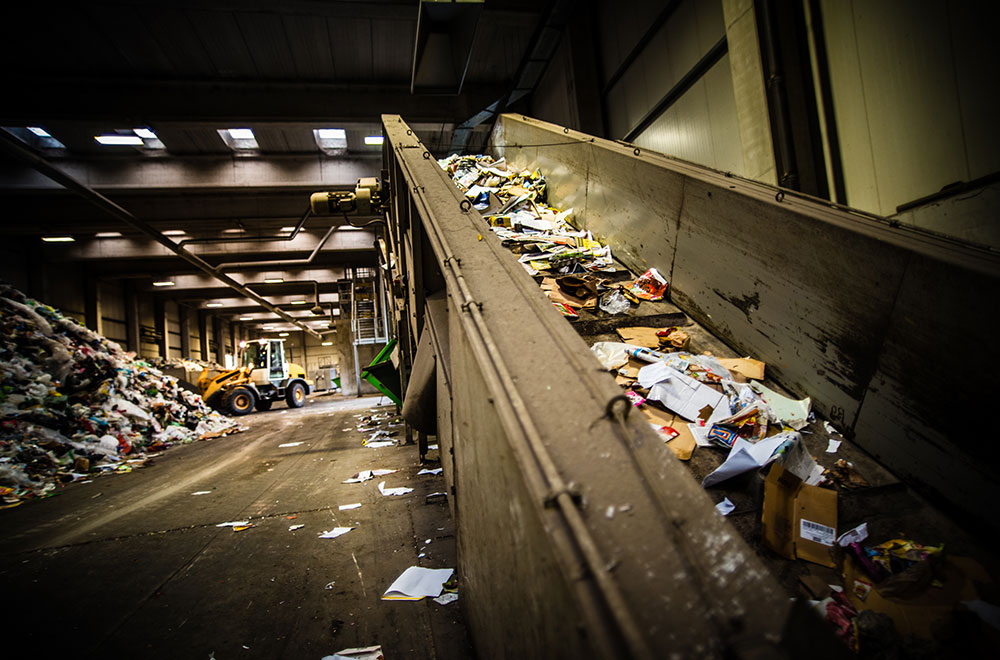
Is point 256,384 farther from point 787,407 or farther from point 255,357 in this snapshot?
point 787,407

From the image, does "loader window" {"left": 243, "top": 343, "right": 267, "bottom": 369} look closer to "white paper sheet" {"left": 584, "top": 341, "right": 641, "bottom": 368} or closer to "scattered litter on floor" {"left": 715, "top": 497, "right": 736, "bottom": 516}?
"white paper sheet" {"left": 584, "top": 341, "right": 641, "bottom": 368}

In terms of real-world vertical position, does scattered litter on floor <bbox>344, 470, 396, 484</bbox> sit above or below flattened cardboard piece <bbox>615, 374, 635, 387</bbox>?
below

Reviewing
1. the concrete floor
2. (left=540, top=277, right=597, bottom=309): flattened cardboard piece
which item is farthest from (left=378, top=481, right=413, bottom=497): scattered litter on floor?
(left=540, top=277, right=597, bottom=309): flattened cardboard piece

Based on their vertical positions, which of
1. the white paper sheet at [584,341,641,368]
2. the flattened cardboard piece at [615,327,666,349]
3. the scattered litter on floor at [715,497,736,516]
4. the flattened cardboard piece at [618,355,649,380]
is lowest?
the scattered litter on floor at [715,497,736,516]

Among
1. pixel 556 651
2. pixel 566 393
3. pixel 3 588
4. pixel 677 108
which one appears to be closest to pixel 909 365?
pixel 566 393

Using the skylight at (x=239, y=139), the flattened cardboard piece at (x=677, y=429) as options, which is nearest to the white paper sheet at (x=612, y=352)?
the flattened cardboard piece at (x=677, y=429)

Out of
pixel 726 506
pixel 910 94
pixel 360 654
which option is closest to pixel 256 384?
pixel 360 654

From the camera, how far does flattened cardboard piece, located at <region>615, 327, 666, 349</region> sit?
2.42m

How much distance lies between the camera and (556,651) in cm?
55

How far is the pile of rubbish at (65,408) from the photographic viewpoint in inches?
142

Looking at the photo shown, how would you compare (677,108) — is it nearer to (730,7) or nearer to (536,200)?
(730,7)

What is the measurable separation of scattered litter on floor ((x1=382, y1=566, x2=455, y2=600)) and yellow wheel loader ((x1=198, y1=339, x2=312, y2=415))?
10.9m

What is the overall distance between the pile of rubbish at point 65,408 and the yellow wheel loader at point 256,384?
4236 mm

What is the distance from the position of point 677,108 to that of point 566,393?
519 cm
